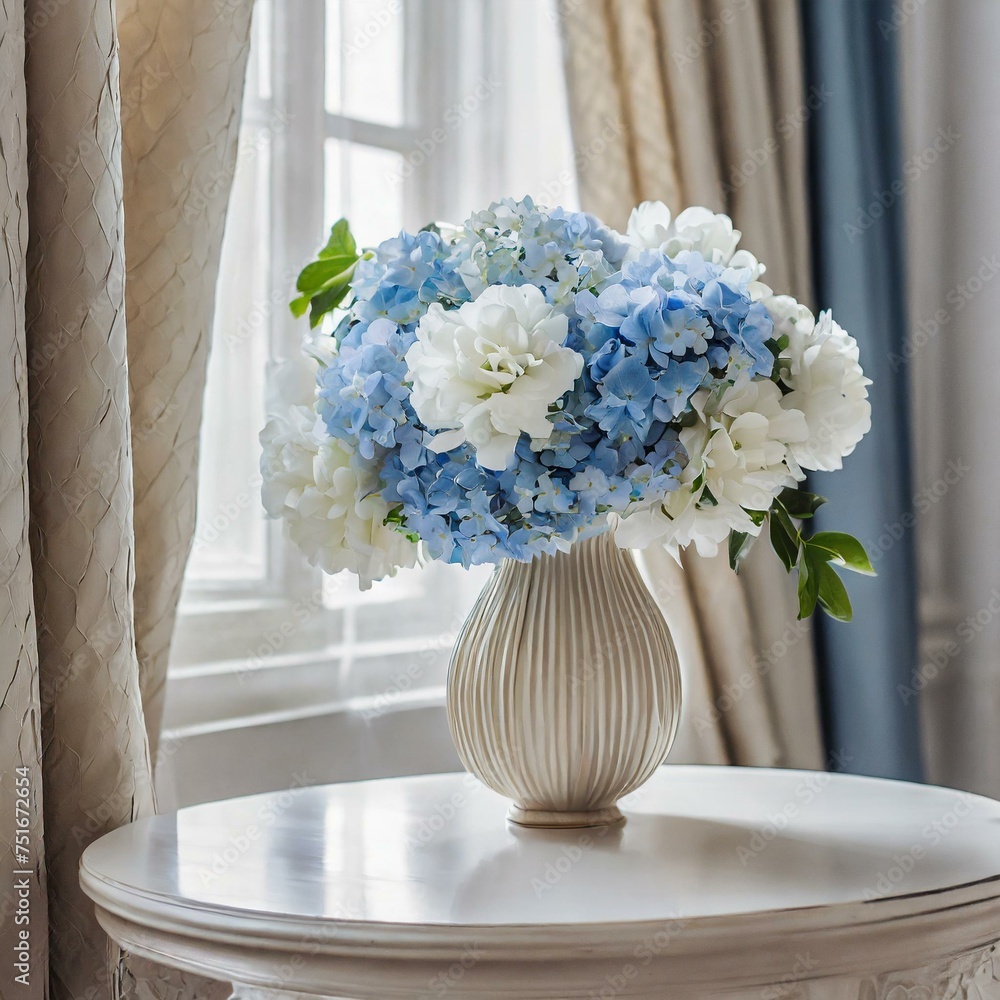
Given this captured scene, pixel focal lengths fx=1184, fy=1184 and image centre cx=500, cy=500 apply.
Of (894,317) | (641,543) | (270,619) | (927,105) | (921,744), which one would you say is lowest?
(921,744)

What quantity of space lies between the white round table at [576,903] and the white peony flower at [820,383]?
319 mm

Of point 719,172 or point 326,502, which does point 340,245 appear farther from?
point 719,172

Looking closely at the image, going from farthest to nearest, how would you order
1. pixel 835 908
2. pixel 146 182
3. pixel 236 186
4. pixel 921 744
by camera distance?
pixel 921 744, pixel 236 186, pixel 146 182, pixel 835 908

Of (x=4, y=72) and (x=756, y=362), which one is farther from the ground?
(x=4, y=72)

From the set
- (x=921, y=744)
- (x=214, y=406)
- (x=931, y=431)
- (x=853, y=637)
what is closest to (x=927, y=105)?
(x=931, y=431)

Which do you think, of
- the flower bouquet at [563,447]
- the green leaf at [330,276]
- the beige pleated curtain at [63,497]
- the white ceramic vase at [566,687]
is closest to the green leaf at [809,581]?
the flower bouquet at [563,447]

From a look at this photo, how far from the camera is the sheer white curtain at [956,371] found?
1834 millimetres

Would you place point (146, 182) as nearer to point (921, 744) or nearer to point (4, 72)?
point (4, 72)

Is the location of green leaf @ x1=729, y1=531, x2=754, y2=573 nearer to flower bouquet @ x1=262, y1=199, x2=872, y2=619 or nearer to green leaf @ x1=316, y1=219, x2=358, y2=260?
flower bouquet @ x1=262, y1=199, x2=872, y2=619

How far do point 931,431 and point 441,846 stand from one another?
49.7 inches

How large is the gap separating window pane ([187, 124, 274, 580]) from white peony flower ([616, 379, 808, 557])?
2.30 feet

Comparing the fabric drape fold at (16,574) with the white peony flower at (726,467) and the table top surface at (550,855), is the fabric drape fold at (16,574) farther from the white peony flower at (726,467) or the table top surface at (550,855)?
the white peony flower at (726,467)

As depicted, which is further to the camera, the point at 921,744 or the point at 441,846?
the point at 921,744

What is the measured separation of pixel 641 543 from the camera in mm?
→ 914
